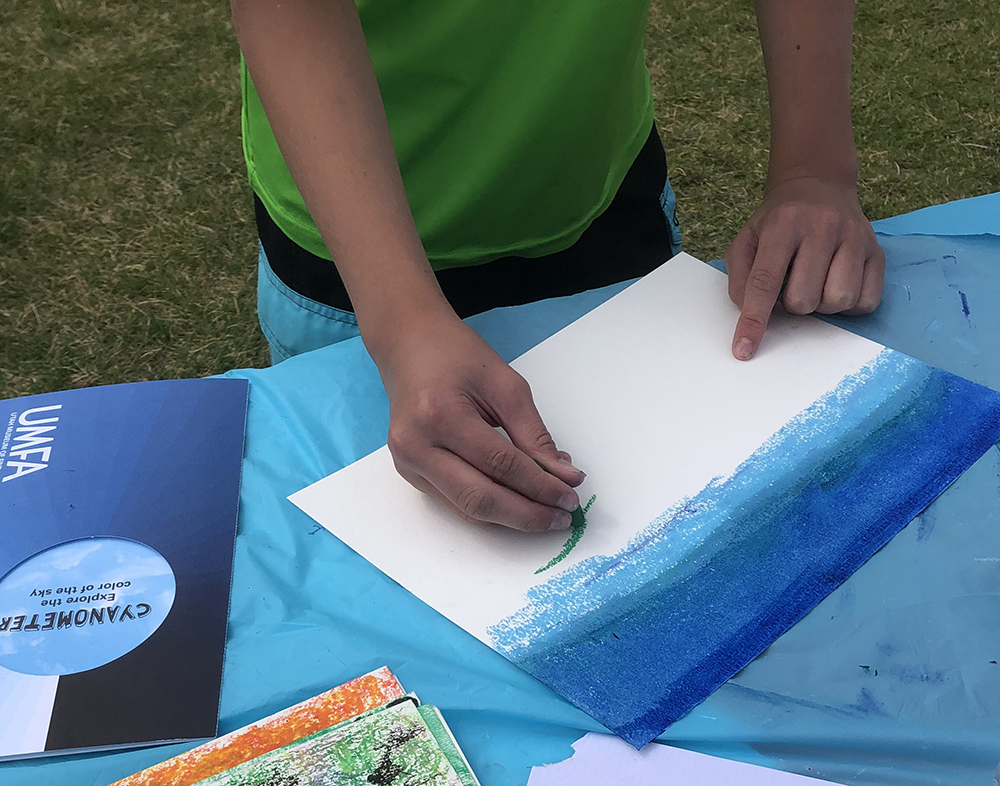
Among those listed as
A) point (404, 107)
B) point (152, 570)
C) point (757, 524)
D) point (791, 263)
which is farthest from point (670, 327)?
point (152, 570)

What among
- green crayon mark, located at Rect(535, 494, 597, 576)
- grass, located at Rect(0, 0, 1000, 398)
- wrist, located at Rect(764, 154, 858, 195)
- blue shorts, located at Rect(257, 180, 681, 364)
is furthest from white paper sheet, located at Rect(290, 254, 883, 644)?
grass, located at Rect(0, 0, 1000, 398)

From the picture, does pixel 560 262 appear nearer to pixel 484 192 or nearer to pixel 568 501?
pixel 484 192

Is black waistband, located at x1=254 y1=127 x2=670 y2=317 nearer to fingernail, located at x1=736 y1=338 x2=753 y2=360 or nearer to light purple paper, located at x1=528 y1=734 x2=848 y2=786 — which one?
fingernail, located at x1=736 y1=338 x2=753 y2=360

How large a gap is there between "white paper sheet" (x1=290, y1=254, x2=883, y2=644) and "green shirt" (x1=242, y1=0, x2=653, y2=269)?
18cm

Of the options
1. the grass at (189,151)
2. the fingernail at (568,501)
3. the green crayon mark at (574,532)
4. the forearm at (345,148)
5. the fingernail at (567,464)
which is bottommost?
the grass at (189,151)

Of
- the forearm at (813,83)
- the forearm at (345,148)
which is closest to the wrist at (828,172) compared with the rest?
the forearm at (813,83)

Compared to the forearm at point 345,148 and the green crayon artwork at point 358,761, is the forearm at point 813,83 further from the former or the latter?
the green crayon artwork at point 358,761

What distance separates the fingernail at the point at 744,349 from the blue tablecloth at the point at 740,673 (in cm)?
19

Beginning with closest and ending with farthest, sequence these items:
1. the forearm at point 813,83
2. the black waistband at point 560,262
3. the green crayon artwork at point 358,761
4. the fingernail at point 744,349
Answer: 1. the green crayon artwork at point 358,761
2. the fingernail at point 744,349
3. the forearm at point 813,83
4. the black waistband at point 560,262

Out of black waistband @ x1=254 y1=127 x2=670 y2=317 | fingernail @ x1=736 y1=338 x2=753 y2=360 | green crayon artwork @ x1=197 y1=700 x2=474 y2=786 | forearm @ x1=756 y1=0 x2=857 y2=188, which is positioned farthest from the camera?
black waistband @ x1=254 y1=127 x2=670 y2=317

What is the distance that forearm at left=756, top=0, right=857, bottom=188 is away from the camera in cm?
90

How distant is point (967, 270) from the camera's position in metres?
0.88

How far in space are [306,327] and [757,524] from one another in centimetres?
56

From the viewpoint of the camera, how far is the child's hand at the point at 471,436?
633mm
